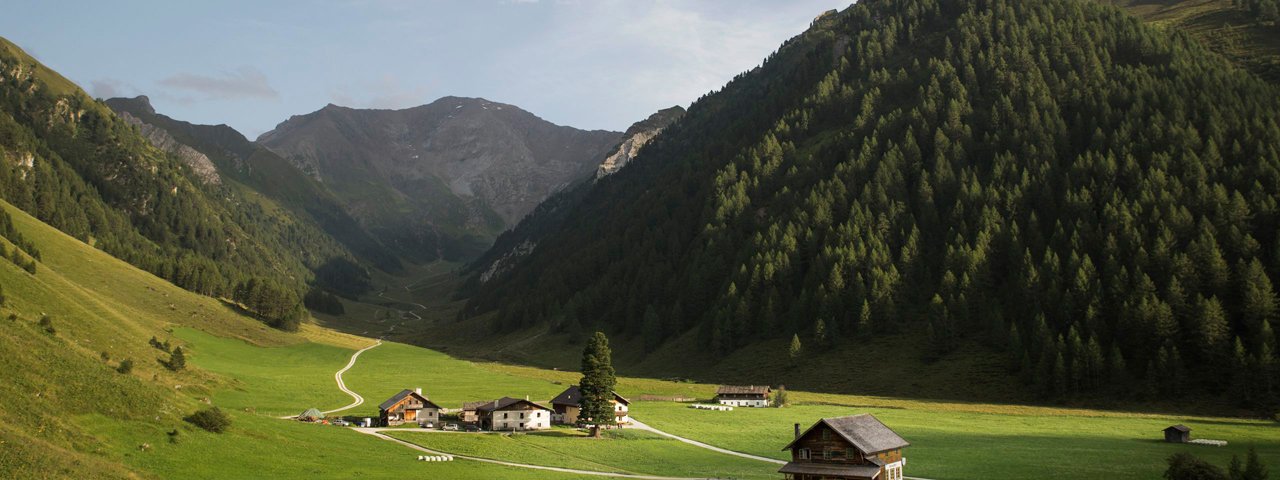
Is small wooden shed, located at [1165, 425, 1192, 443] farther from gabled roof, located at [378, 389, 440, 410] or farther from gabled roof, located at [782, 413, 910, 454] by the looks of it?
gabled roof, located at [378, 389, 440, 410]

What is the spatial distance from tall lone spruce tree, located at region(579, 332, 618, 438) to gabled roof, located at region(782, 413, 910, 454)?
117 feet

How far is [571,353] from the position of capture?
642 ft

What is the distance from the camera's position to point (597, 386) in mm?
92625

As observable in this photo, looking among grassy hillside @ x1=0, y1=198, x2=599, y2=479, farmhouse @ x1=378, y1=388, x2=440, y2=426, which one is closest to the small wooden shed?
grassy hillside @ x1=0, y1=198, x2=599, y2=479

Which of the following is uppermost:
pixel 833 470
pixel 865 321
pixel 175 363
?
pixel 865 321

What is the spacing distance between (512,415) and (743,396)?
132ft

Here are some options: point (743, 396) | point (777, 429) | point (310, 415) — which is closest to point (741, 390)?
point (743, 396)

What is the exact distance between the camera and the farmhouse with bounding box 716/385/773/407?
398 ft

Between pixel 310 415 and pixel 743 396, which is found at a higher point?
pixel 743 396

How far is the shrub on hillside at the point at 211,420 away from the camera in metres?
63.9

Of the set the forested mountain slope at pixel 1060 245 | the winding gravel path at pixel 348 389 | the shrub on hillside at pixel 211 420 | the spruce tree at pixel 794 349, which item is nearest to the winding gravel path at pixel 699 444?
the winding gravel path at pixel 348 389

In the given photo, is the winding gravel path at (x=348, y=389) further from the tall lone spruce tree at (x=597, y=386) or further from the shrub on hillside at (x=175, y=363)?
the tall lone spruce tree at (x=597, y=386)

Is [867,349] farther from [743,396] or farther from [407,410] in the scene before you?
[407,410]

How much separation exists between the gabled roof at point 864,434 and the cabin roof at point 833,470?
1372 mm
